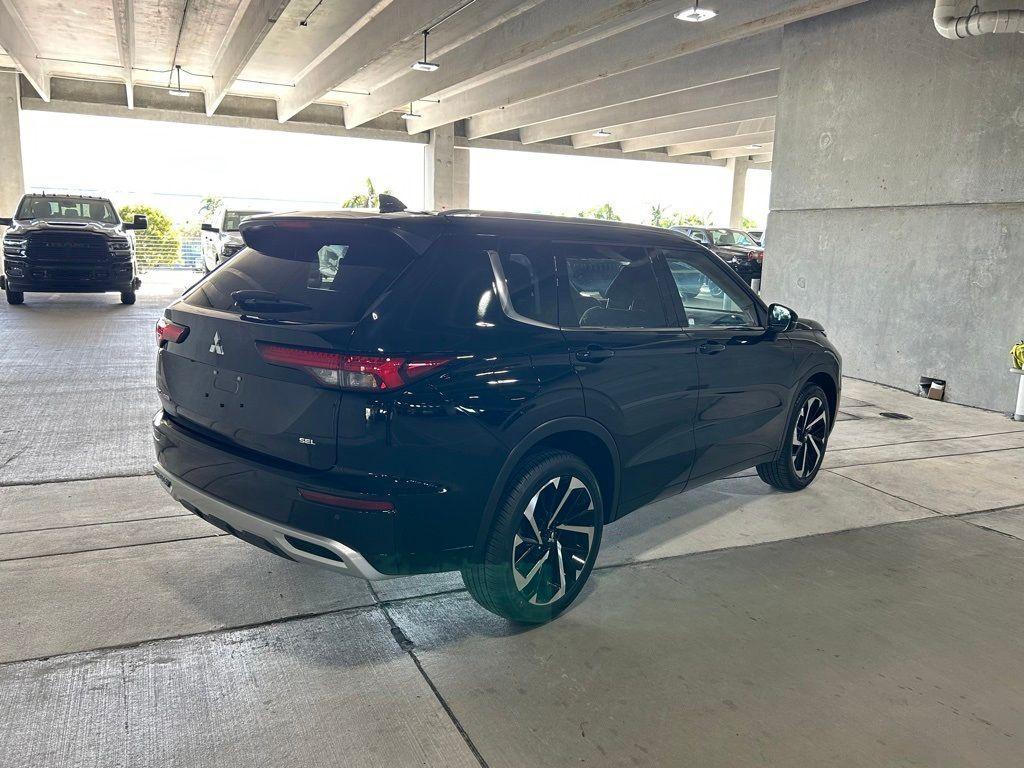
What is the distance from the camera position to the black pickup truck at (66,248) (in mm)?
12352

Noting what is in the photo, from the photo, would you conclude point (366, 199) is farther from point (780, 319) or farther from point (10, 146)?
point (780, 319)

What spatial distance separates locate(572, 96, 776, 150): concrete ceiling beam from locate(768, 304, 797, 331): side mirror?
48.9 feet

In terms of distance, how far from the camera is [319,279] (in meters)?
2.92

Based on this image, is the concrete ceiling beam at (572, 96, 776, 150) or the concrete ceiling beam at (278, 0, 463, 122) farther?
the concrete ceiling beam at (572, 96, 776, 150)

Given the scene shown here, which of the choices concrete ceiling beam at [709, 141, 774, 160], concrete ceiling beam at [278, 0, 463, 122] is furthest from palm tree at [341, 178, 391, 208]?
concrete ceiling beam at [709, 141, 774, 160]

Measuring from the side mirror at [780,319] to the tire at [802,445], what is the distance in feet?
1.69

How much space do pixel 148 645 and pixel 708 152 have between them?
100 feet

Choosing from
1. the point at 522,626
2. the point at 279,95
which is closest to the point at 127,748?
the point at 522,626

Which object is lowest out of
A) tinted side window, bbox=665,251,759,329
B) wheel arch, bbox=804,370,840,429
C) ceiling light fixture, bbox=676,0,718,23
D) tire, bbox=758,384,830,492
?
tire, bbox=758,384,830,492

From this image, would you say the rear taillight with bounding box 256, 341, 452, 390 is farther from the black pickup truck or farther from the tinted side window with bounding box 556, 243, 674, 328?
the black pickup truck

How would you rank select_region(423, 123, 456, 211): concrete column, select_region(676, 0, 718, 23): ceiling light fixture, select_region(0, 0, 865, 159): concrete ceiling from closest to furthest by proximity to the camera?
select_region(676, 0, 718, 23): ceiling light fixture → select_region(0, 0, 865, 159): concrete ceiling → select_region(423, 123, 456, 211): concrete column

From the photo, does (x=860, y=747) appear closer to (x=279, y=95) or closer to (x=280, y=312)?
(x=280, y=312)

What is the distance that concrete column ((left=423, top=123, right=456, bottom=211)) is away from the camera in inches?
1026

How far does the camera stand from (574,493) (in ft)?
10.4
